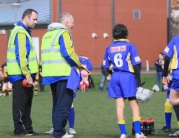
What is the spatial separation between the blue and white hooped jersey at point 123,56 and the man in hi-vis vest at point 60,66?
592 millimetres

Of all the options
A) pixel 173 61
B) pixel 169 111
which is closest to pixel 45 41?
pixel 173 61

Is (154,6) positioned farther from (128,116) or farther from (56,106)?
(56,106)

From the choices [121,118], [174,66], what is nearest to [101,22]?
[121,118]

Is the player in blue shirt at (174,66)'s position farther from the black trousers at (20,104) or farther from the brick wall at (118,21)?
the brick wall at (118,21)

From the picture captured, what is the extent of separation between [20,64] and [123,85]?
5.73 ft

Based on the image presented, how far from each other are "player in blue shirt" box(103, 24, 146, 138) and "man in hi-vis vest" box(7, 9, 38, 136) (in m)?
1.38

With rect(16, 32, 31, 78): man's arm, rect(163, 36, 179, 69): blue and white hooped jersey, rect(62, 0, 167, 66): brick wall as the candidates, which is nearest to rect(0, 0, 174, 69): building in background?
rect(62, 0, 167, 66): brick wall

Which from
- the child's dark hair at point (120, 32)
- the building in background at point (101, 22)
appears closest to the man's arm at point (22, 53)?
the child's dark hair at point (120, 32)

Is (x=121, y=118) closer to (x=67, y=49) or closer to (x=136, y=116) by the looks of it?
(x=136, y=116)

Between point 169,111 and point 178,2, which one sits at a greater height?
point 178,2

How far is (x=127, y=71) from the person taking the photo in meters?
9.97

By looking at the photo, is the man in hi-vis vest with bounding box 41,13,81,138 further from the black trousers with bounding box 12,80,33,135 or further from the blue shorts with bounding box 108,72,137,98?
the black trousers with bounding box 12,80,33,135

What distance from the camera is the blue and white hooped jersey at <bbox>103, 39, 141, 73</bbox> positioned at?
389 inches

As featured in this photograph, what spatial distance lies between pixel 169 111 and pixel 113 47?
2.05 meters
